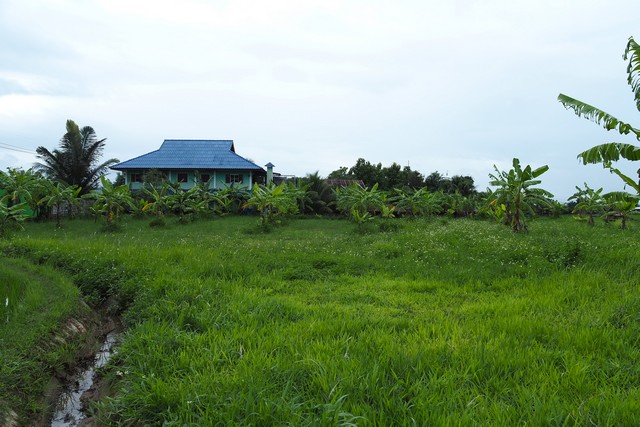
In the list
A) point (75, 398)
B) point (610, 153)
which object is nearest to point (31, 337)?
point (75, 398)

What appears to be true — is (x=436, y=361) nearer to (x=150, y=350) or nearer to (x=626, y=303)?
(x=150, y=350)

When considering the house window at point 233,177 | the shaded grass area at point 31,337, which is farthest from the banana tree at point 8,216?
the house window at point 233,177

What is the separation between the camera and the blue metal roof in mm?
28812

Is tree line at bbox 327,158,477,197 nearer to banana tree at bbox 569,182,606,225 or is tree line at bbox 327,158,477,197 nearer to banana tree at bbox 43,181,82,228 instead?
banana tree at bbox 569,182,606,225

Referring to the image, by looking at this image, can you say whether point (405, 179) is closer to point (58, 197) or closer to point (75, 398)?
point (58, 197)

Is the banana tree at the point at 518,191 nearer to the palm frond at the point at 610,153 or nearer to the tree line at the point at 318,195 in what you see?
the tree line at the point at 318,195

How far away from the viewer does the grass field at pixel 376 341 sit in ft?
9.02

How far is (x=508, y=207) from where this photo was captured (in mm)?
13211

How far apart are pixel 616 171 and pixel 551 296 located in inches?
168

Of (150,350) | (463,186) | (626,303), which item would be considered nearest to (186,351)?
(150,350)

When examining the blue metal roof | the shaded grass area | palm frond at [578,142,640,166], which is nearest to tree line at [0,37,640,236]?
palm frond at [578,142,640,166]

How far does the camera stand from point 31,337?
4402mm

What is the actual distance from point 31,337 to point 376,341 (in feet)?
12.2

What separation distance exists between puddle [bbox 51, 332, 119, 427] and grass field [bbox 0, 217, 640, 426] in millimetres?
383
